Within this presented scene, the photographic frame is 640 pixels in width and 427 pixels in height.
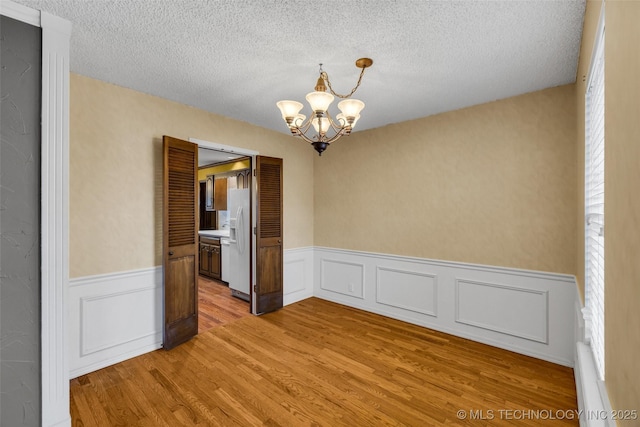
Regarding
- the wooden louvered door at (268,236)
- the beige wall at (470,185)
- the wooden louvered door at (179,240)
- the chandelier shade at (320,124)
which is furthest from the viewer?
the wooden louvered door at (268,236)

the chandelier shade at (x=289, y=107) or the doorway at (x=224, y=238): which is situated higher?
the chandelier shade at (x=289, y=107)

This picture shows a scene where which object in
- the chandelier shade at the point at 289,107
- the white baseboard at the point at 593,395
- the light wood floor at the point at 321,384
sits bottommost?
the light wood floor at the point at 321,384

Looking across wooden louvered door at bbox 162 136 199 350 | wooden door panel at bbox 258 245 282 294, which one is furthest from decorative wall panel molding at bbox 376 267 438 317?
wooden louvered door at bbox 162 136 199 350

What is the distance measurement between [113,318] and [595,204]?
145 inches

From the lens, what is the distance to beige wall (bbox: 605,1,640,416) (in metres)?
0.70

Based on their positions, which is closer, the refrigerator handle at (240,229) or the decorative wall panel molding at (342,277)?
the decorative wall panel molding at (342,277)

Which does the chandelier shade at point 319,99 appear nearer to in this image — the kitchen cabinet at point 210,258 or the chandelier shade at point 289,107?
the chandelier shade at point 289,107

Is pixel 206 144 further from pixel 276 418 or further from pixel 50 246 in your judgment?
pixel 276 418

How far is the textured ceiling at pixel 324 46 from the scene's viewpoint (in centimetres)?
167

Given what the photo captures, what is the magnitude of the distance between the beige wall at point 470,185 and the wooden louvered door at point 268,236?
89 centimetres

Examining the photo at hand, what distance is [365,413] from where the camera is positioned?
2029 mm

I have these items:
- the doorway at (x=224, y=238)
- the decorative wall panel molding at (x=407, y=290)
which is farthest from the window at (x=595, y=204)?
the doorway at (x=224, y=238)

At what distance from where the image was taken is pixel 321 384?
7.74 feet

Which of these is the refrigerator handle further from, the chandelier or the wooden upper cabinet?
the chandelier
